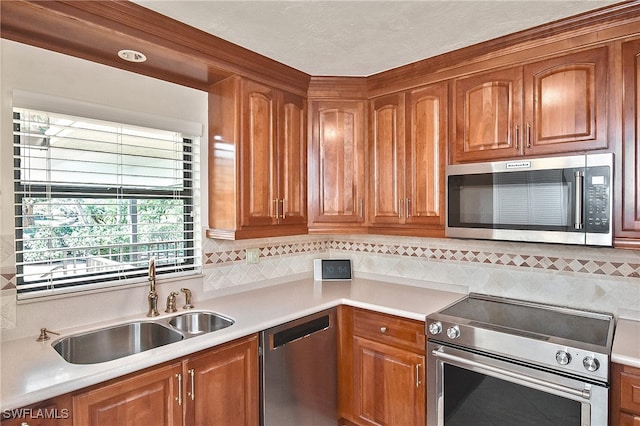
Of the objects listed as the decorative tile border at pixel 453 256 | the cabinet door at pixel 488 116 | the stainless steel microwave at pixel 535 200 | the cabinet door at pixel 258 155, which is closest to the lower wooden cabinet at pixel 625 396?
the stainless steel microwave at pixel 535 200

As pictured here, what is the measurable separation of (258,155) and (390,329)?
1.28 meters

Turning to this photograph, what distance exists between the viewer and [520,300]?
7.27 feet

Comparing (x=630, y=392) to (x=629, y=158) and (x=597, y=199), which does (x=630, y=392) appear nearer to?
(x=597, y=199)

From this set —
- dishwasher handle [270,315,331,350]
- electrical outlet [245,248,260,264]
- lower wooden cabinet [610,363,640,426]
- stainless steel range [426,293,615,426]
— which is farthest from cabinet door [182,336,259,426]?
lower wooden cabinet [610,363,640,426]

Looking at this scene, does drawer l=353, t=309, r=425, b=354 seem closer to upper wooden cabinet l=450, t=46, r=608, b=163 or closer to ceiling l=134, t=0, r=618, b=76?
upper wooden cabinet l=450, t=46, r=608, b=163

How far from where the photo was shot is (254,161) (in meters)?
2.20

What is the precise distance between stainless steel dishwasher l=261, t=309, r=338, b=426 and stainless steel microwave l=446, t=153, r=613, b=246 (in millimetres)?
965

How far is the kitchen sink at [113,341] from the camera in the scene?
170 centimetres

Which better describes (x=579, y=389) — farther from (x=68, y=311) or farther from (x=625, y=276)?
(x=68, y=311)

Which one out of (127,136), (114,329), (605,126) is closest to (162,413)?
(114,329)

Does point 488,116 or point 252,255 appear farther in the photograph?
point 252,255

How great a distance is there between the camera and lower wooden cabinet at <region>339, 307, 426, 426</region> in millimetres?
2010

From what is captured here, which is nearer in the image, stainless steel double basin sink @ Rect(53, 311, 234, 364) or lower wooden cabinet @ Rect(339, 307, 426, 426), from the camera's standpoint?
stainless steel double basin sink @ Rect(53, 311, 234, 364)

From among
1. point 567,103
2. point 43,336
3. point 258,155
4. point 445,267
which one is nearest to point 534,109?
point 567,103
